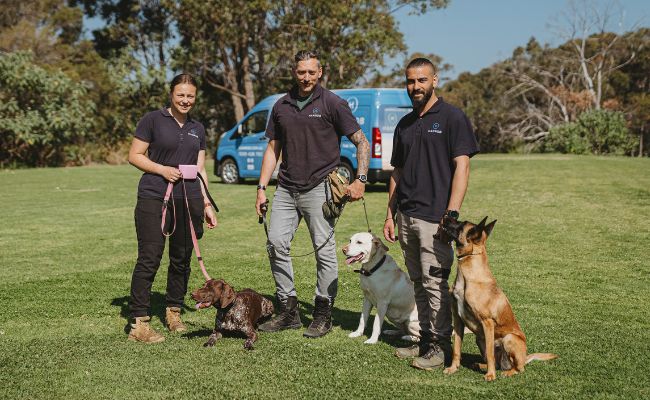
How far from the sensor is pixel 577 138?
31.4 meters

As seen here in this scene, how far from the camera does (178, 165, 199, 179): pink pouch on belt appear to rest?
5.25 metres

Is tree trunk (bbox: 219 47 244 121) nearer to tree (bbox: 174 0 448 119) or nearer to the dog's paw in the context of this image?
tree (bbox: 174 0 448 119)

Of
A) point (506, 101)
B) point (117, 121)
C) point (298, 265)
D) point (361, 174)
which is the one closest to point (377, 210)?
point (298, 265)

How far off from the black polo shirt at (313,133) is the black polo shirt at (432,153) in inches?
28.7

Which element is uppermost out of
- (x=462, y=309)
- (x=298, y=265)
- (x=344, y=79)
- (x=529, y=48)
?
(x=529, y=48)

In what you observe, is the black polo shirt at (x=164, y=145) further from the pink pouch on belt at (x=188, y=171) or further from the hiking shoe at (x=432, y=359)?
the hiking shoe at (x=432, y=359)

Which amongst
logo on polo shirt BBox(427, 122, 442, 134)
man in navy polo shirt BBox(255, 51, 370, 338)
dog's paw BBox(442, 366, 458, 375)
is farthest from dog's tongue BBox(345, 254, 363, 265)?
logo on polo shirt BBox(427, 122, 442, 134)

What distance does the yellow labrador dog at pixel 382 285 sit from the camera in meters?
5.08

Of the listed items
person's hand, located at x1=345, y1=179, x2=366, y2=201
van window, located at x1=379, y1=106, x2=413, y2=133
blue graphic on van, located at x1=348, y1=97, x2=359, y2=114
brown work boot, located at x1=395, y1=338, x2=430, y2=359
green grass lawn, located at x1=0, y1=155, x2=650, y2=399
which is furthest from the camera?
blue graphic on van, located at x1=348, y1=97, x2=359, y2=114

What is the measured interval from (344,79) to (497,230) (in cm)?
2205

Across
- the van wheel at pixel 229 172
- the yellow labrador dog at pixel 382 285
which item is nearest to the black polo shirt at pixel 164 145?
the yellow labrador dog at pixel 382 285

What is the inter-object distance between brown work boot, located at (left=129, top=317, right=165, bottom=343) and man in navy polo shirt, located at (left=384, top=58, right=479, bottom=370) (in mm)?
1965

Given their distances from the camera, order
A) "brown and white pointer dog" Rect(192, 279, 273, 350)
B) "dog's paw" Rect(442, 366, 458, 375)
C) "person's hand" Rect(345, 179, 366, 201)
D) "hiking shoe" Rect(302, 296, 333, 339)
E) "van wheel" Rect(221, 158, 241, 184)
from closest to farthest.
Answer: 1. "dog's paw" Rect(442, 366, 458, 375)
2. "brown and white pointer dog" Rect(192, 279, 273, 350)
3. "person's hand" Rect(345, 179, 366, 201)
4. "hiking shoe" Rect(302, 296, 333, 339)
5. "van wheel" Rect(221, 158, 241, 184)

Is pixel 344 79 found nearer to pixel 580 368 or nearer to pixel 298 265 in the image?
pixel 298 265
